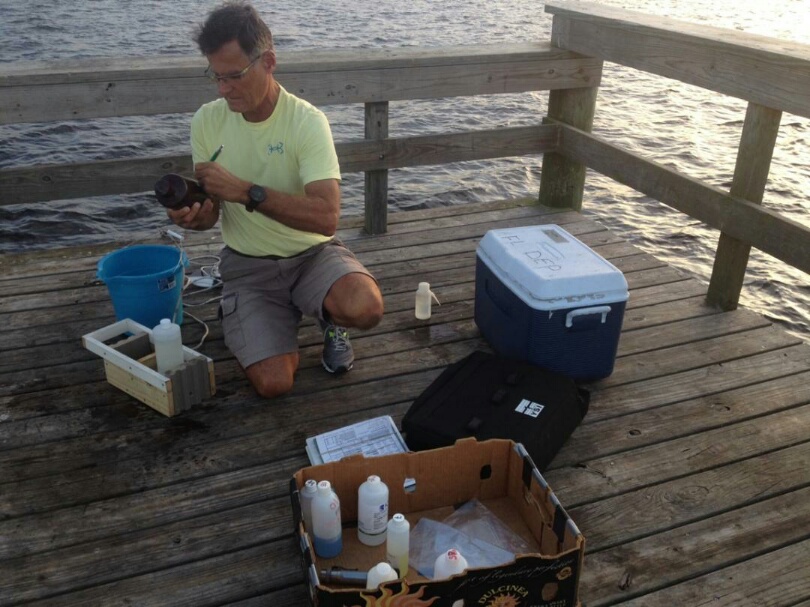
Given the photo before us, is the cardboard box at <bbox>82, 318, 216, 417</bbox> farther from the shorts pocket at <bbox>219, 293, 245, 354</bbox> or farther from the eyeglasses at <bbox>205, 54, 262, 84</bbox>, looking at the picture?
the eyeglasses at <bbox>205, 54, 262, 84</bbox>

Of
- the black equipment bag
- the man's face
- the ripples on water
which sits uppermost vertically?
the man's face

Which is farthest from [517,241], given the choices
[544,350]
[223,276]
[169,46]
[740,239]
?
[169,46]

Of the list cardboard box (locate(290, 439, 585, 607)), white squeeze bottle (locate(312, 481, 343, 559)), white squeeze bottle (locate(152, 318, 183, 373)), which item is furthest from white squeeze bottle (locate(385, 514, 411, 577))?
white squeeze bottle (locate(152, 318, 183, 373))

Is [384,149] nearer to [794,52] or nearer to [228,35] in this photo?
[228,35]

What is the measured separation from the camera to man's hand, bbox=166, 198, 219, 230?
294 centimetres

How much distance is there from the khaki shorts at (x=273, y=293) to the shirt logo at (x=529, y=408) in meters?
0.92

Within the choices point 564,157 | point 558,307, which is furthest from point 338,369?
point 564,157

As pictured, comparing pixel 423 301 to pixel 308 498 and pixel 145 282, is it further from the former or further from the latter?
pixel 308 498

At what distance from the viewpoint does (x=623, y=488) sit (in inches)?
106

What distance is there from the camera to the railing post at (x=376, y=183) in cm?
435

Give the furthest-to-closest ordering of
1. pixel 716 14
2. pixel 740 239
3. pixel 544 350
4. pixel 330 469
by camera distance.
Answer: pixel 716 14 < pixel 740 239 < pixel 544 350 < pixel 330 469

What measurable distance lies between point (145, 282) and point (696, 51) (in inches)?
105

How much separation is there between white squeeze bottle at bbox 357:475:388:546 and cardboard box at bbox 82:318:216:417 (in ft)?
3.27

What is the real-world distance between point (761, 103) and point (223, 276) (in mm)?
2404
